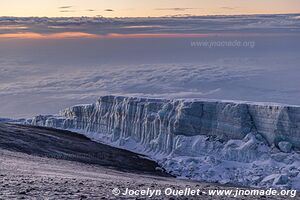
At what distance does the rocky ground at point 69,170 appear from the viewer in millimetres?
18672

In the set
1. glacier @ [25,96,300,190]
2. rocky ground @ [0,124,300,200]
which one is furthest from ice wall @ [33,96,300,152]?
rocky ground @ [0,124,300,200]

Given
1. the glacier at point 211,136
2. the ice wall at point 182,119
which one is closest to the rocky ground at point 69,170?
the glacier at point 211,136

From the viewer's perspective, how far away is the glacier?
144 ft

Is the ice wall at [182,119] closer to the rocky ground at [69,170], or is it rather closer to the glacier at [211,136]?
the glacier at [211,136]

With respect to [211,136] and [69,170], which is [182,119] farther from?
[69,170]

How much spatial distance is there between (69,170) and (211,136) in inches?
984

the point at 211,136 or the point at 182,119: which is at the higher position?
the point at 182,119

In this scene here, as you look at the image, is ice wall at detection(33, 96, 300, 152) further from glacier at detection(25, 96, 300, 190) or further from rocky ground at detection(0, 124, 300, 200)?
rocky ground at detection(0, 124, 300, 200)

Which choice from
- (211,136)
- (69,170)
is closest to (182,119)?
(211,136)

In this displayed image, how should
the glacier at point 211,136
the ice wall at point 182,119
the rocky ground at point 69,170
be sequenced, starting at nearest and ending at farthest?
the rocky ground at point 69,170 < the glacier at point 211,136 < the ice wall at point 182,119

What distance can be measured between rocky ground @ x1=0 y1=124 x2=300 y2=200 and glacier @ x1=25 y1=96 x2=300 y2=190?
3.10m

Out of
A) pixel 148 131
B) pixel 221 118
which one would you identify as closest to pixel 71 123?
pixel 148 131

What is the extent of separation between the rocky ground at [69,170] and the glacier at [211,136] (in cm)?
310

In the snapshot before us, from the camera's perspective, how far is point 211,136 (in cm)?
5219
